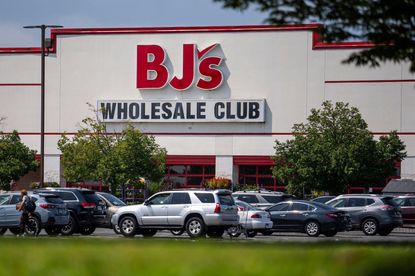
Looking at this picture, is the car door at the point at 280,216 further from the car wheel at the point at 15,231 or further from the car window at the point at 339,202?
the car wheel at the point at 15,231

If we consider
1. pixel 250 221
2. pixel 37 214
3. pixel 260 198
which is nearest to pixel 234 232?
pixel 250 221

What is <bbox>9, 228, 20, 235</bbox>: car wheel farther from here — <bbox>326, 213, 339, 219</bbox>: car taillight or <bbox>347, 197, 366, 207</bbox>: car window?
<bbox>347, 197, 366, 207</bbox>: car window

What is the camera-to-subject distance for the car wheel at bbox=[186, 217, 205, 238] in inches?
1239

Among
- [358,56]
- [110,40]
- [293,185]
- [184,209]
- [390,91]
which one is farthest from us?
[110,40]

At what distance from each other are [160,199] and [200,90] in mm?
33950

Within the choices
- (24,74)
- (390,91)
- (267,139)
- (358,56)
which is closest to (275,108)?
(267,139)

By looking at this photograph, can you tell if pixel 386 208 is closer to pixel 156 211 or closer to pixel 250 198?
pixel 250 198

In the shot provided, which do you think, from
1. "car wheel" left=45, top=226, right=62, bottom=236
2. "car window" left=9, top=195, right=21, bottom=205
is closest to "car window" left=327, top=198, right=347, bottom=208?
"car wheel" left=45, top=226, right=62, bottom=236

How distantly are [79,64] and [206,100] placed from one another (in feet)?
30.0

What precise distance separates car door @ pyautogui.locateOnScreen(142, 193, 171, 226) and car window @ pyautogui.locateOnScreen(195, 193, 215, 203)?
1.06m

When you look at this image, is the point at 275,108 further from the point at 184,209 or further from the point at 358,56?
the point at 358,56

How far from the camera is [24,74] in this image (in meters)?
67.6

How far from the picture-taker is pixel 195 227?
104 ft

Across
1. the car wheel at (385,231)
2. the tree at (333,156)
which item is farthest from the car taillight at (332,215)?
the tree at (333,156)
